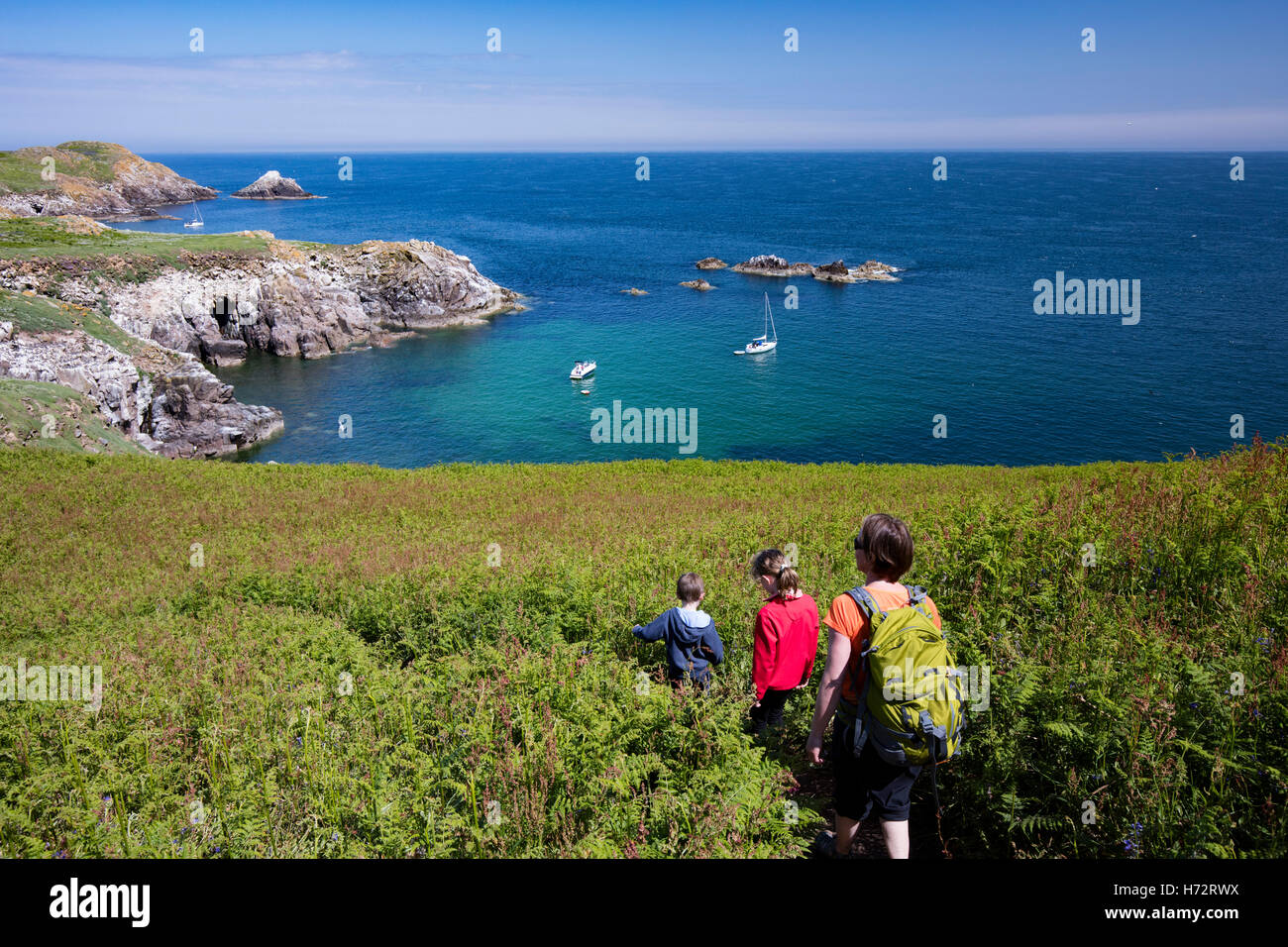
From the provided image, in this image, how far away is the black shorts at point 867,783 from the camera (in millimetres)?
4410

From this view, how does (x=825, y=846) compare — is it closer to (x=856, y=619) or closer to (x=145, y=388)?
(x=856, y=619)

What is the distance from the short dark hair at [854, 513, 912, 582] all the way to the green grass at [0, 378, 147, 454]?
95.2 ft

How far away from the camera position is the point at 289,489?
22359 mm

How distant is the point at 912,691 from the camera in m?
4.04

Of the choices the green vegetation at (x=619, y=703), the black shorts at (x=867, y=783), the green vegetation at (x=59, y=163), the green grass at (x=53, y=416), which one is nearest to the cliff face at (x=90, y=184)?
the green vegetation at (x=59, y=163)

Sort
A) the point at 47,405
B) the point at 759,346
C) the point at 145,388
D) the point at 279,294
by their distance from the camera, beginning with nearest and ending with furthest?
1. the point at 47,405
2. the point at 145,388
3. the point at 279,294
4. the point at 759,346

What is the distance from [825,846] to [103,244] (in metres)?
76.1

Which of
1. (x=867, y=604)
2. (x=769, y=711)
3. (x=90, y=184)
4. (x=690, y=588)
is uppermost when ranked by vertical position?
(x=90, y=184)

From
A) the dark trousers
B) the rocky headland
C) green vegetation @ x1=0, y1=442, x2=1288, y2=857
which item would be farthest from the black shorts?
the rocky headland

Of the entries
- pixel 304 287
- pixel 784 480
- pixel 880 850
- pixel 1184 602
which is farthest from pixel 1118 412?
pixel 304 287

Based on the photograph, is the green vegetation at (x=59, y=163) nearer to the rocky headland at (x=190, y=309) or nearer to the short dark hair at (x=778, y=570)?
the rocky headland at (x=190, y=309)

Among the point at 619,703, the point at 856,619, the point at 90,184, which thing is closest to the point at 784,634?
the point at 619,703

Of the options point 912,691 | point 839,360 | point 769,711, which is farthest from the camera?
point 839,360
